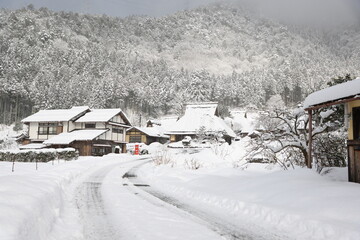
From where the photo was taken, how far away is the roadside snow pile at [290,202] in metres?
6.21

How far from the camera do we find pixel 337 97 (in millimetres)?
10125

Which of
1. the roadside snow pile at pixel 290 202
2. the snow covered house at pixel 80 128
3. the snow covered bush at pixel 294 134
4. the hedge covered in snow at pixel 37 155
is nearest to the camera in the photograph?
the roadside snow pile at pixel 290 202

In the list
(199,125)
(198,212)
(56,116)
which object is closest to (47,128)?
(56,116)

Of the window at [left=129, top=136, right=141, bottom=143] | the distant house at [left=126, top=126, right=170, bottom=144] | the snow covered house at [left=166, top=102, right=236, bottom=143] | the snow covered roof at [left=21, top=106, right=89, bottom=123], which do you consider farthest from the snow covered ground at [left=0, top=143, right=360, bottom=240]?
the window at [left=129, top=136, right=141, bottom=143]

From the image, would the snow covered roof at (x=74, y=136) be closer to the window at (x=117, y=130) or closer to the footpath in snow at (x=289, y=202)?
the window at (x=117, y=130)

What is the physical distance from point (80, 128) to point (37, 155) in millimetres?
15679

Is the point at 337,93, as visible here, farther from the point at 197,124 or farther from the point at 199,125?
the point at 197,124

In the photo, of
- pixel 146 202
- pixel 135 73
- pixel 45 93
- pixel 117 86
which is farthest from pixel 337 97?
pixel 135 73

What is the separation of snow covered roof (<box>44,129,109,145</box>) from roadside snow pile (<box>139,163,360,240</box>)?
32031mm

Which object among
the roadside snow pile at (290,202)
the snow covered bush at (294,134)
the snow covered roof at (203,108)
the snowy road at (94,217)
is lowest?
the snowy road at (94,217)

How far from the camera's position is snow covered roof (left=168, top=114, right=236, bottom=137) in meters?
49.1

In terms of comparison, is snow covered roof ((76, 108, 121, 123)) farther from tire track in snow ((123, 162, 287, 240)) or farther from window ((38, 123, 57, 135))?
tire track in snow ((123, 162, 287, 240))

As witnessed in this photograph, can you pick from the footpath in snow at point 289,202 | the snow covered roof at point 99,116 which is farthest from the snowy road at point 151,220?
the snow covered roof at point 99,116

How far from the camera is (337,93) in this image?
10.4 metres
